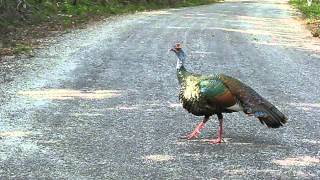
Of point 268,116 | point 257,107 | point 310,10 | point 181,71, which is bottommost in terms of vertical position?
point 310,10

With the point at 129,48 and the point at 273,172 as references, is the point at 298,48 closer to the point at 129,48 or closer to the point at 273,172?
the point at 129,48

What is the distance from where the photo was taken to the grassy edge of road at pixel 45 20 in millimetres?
13820

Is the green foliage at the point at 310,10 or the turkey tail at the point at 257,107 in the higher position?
the turkey tail at the point at 257,107

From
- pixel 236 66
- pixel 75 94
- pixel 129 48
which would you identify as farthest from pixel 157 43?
pixel 75 94

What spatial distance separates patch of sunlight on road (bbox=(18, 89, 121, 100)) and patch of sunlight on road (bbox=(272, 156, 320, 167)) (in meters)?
3.87

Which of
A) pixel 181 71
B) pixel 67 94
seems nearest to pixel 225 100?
pixel 181 71

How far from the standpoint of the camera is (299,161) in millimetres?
5953

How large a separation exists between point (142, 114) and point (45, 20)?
36.5 ft

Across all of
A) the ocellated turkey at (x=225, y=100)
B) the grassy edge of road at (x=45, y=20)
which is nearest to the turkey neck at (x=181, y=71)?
the ocellated turkey at (x=225, y=100)

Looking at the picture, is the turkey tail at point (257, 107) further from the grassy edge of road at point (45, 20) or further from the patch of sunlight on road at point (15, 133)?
the grassy edge of road at point (45, 20)

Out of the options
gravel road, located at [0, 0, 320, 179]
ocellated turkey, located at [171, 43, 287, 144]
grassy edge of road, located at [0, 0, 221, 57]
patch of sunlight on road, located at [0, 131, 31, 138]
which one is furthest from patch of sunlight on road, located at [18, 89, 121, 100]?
grassy edge of road, located at [0, 0, 221, 57]

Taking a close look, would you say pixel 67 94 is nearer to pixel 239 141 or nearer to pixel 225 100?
pixel 239 141

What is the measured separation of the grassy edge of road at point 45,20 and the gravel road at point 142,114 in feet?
2.74

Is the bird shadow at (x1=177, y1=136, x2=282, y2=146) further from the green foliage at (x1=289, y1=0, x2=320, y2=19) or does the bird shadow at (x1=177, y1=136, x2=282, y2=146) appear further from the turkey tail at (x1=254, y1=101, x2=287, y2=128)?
the green foliage at (x1=289, y1=0, x2=320, y2=19)
